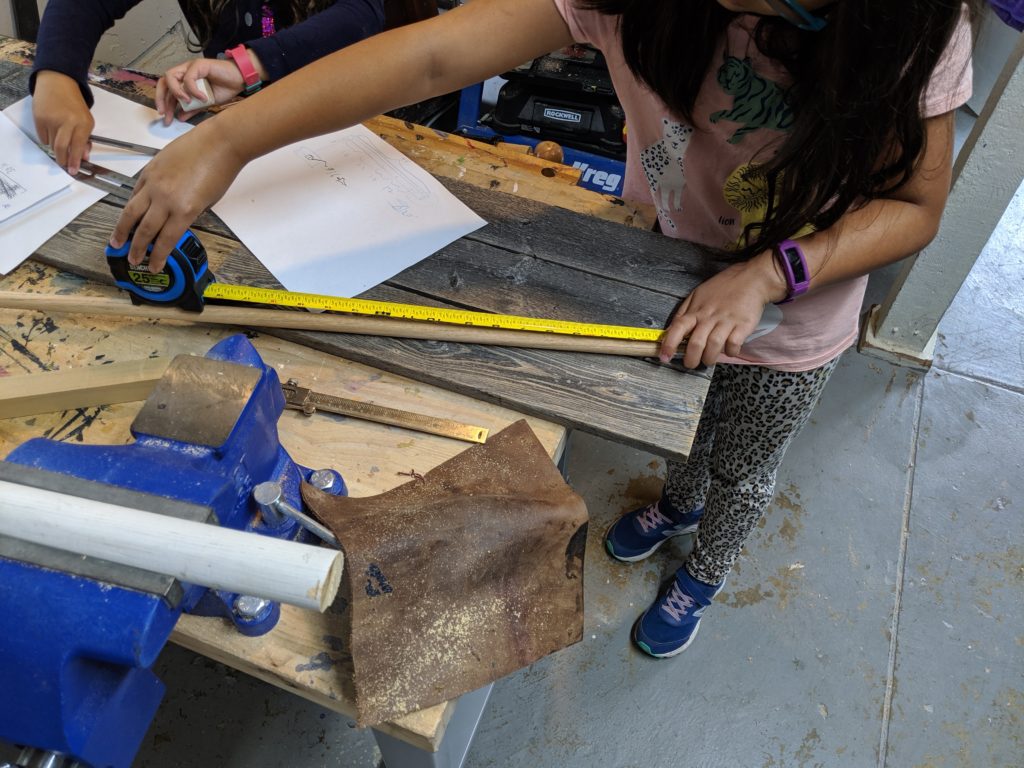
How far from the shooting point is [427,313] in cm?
112

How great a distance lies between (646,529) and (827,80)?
4.37 ft

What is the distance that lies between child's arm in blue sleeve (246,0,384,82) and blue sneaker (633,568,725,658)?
1.54 m

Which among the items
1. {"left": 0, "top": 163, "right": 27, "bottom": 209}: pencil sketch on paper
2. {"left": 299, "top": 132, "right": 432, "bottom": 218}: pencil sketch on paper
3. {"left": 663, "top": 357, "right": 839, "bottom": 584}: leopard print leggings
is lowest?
{"left": 663, "top": 357, "right": 839, "bottom": 584}: leopard print leggings

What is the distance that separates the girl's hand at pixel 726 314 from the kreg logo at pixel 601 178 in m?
1.23

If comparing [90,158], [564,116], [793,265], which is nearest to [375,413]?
[793,265]

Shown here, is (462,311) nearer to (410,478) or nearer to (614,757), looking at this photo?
(410,478)

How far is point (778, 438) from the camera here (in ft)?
4.45

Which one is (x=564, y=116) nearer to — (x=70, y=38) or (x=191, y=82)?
(x=191, y=82)

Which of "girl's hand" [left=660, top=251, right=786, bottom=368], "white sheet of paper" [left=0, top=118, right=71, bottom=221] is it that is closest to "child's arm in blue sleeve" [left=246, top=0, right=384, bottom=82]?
"white sheet of paper" [left=0, top=118, right=71, bottom=221]

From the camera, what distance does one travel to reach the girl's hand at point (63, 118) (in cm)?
133

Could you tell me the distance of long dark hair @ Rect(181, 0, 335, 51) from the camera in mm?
1688

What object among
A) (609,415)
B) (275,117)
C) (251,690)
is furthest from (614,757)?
(275,117)

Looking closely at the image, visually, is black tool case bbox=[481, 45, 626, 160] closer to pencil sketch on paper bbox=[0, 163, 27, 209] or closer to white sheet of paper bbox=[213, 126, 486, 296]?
white sheet of paper bbox=[213, 126, 486, 296]

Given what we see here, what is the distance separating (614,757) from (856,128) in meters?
1.48
